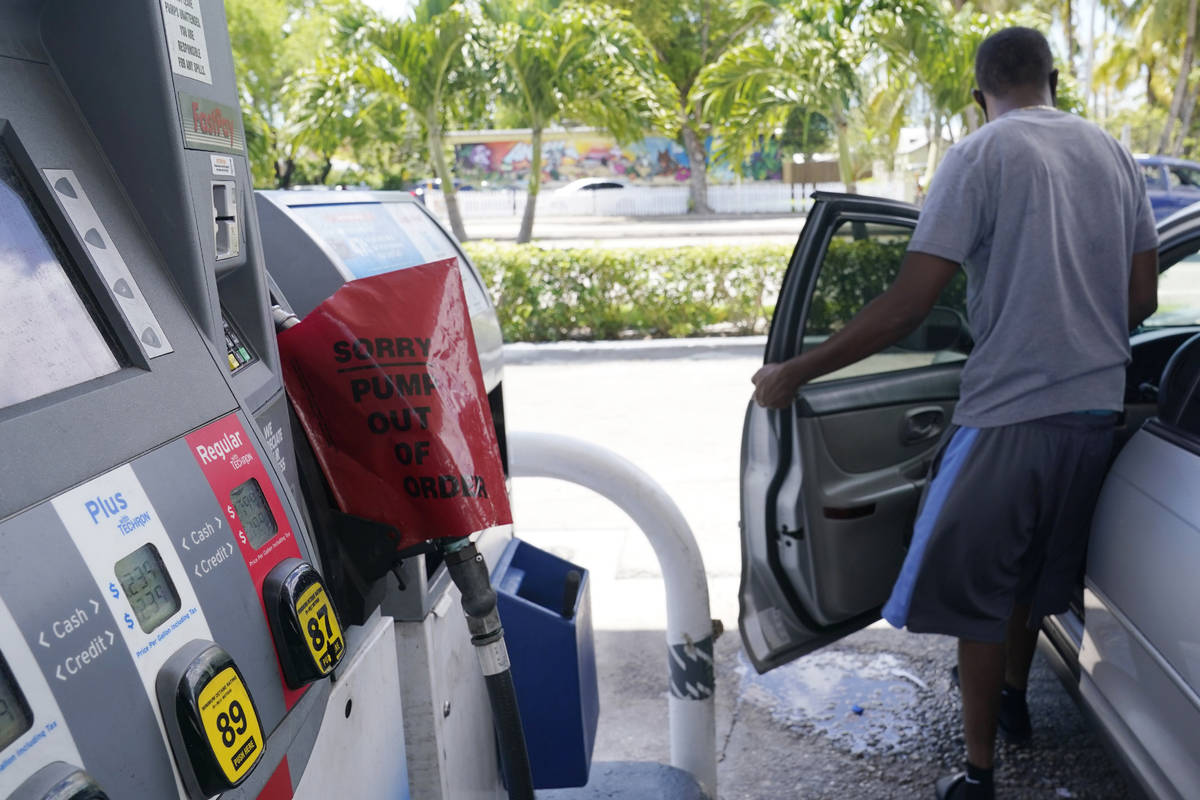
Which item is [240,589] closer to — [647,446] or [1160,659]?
[1160,659]

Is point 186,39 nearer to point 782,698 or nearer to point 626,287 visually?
point 782,698

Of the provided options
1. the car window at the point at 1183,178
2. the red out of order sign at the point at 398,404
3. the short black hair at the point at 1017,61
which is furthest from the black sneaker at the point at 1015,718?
the car window at the point at 1183,178

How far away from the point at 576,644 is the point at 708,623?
0.52 m

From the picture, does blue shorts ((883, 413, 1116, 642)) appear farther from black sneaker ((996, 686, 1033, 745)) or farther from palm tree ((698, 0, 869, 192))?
palm tree ((698, 0, 869, 192))

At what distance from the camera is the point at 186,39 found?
1174mm

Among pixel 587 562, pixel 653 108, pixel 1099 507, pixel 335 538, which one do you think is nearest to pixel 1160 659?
pixel 1099 507

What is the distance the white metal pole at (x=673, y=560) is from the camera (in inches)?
96.0

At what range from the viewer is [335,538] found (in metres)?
1.42

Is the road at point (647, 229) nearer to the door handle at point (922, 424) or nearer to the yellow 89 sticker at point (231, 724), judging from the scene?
the door handle at point (922, 424)

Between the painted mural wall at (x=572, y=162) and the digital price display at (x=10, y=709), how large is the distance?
4298 centimetres

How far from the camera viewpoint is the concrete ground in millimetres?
2959

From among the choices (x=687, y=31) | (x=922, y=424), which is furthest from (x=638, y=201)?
(x=922, y=424)

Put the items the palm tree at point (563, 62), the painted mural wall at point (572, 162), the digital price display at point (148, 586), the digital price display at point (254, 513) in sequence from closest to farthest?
the digital price display at point (148, 586) < the digital price display at point (254, 513) < the palm tree at point (563, 62) < the painted mural wall at point (572, 162)

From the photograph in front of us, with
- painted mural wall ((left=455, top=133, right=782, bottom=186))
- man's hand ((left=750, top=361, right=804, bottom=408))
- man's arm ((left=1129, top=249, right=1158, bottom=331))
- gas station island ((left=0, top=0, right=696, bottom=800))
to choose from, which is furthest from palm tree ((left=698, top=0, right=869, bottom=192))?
painted mural wall ((left=455, top=133, right=782, bottom=186))
